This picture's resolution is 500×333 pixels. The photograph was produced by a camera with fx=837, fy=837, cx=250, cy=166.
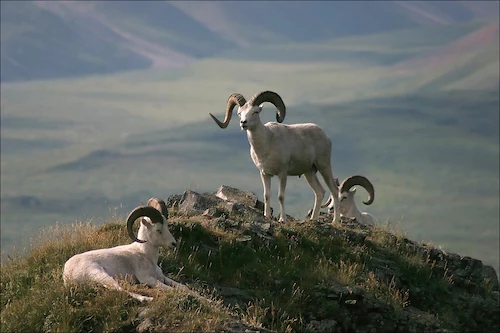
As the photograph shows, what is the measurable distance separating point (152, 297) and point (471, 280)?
42.6ft

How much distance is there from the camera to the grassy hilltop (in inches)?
563

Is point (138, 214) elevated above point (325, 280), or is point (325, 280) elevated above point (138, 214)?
point (138, 214)

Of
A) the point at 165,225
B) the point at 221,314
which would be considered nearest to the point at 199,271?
the point at 165,225

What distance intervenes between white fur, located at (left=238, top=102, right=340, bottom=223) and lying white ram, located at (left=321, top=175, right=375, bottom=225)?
181cm

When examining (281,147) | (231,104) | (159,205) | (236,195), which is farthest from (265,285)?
(236,195)

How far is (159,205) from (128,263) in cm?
152

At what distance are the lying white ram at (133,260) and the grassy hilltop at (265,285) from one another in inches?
12.2

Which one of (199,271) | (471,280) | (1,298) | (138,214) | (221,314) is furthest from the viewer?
(471,280)

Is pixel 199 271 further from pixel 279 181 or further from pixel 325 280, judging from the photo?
pixel 279 181

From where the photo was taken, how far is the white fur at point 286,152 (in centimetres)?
2178

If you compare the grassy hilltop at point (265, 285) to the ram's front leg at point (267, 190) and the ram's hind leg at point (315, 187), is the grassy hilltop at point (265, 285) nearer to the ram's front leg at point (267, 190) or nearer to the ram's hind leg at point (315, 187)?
the ram's front leg at point (267, 190)

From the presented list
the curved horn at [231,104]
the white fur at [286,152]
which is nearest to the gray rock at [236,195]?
the white fur at [286,152]

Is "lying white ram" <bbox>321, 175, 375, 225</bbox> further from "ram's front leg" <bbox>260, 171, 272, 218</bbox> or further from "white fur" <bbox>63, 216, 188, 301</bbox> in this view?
"white fur" <bbox>63, 216, 188, 301</bbox>

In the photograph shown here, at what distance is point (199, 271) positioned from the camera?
18609mm
